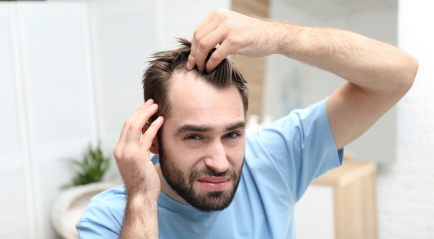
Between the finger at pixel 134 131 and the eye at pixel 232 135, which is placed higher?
the finger at pixel 134 131

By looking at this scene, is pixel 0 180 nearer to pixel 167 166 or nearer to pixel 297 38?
pixel 167 166

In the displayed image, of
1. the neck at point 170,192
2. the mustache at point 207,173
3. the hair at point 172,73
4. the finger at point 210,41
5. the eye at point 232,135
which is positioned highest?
the finger at point 210,41

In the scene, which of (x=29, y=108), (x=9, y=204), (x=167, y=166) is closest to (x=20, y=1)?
(x=29, y=108)

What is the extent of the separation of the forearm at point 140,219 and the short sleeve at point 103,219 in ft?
0.45

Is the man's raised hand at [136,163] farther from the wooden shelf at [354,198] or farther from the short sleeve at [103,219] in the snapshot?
the wooden shelf at [354,198]

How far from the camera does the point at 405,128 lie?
9.14ft

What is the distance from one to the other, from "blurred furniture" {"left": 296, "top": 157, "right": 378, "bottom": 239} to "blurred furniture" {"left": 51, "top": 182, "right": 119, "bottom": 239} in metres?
2.00

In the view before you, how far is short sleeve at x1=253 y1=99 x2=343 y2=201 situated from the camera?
4.41 ft

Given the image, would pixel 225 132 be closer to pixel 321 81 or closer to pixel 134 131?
pixel 134 131

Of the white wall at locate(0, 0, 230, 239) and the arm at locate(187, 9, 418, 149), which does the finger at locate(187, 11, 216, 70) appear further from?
the white wall at locate(0, 0, 230, 239)

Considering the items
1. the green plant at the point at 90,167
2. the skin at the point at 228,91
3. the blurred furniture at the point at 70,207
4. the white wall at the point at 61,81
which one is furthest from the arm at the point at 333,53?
the green plant at the point at 90,167

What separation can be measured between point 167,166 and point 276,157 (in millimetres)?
420

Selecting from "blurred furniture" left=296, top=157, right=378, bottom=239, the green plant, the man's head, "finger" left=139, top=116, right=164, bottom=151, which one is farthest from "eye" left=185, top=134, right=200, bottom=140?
the green plant

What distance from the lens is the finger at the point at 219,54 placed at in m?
1.04
